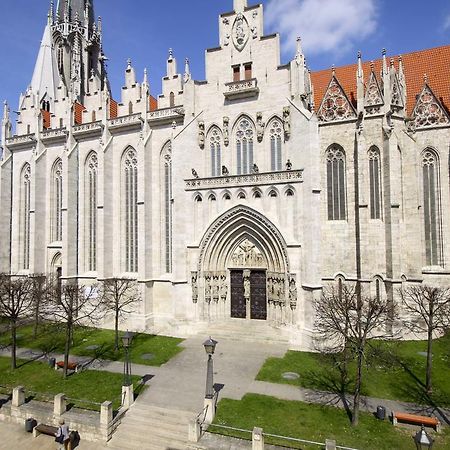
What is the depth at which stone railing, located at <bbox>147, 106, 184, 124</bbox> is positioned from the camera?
2530cm

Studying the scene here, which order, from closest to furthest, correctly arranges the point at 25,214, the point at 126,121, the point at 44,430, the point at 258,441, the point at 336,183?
the point at 258,441, the point at 44,430, the point at 336,183, the point at 126,121, the point at 25,214

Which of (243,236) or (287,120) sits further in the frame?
(243,236)

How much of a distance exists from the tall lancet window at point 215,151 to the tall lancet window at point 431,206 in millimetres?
14140

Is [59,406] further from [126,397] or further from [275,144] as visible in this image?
[275,144]

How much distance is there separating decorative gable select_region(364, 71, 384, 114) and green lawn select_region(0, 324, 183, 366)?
1967 centimetres

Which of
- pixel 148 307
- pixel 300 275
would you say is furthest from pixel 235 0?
pixel 148 307

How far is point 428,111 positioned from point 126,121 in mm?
21975

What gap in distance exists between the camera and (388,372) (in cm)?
1644

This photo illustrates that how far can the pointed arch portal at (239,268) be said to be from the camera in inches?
896

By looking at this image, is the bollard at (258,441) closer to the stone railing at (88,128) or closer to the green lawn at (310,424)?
the green lawn at (310,424)

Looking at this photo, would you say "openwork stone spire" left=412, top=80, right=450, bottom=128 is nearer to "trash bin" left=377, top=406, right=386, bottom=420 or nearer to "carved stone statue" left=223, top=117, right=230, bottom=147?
"carved stone statue" left=223, top=117, right=230, bottom=147

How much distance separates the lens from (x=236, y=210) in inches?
902

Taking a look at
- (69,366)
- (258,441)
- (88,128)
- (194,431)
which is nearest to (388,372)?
(258,441)

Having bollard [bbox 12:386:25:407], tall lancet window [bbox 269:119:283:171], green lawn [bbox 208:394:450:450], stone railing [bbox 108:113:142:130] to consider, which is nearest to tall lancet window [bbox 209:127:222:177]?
tall lancet window [bbox 269:119:283:171]
